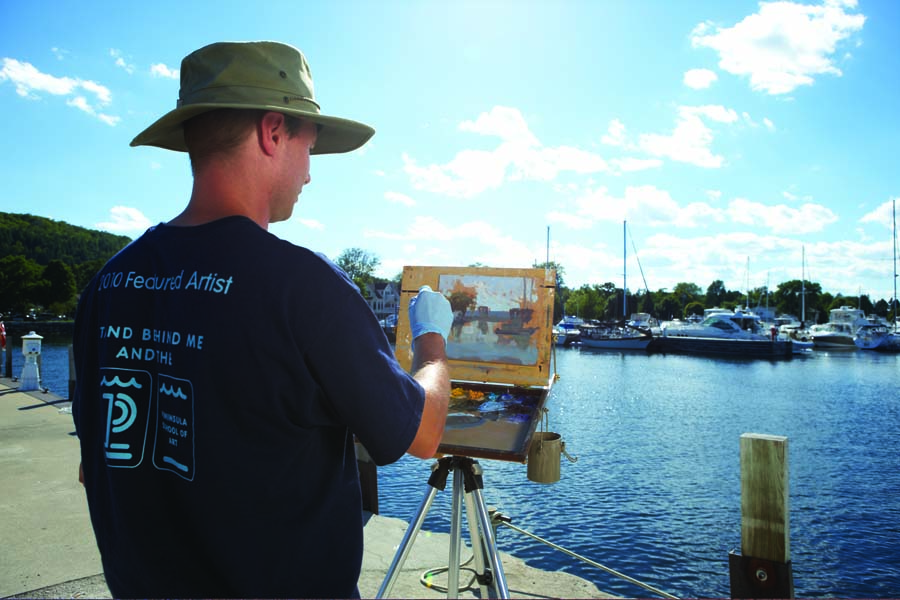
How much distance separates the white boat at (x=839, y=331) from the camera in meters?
60.5

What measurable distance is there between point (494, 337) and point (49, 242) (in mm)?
133414

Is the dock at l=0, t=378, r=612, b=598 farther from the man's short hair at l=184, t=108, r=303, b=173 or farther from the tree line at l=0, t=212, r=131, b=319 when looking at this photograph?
the tree line at l=0, t=212, r=131, b=319

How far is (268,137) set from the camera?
151 centimetres

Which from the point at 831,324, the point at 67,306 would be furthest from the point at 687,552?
the point at 67,306

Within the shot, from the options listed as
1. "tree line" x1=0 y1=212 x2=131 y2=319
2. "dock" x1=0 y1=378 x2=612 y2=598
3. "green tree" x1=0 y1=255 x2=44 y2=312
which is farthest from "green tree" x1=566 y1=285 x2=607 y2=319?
"dock" x1=0 y1=378 x2=612 y2=598

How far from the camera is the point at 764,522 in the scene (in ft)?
11.5

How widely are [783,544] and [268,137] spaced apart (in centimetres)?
350

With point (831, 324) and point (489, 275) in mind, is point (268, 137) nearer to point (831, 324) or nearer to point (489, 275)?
point (489, 275)

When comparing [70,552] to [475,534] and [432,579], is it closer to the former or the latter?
[432,579]

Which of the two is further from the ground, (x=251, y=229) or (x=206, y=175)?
(x=206, y=175)

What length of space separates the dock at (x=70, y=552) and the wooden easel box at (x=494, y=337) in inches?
53.9

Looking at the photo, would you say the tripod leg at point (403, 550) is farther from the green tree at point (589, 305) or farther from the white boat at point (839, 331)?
the green tree at point (589, 305)

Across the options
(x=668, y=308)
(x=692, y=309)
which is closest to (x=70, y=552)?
(x=692, y=309)

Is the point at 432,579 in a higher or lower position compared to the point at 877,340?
lower
